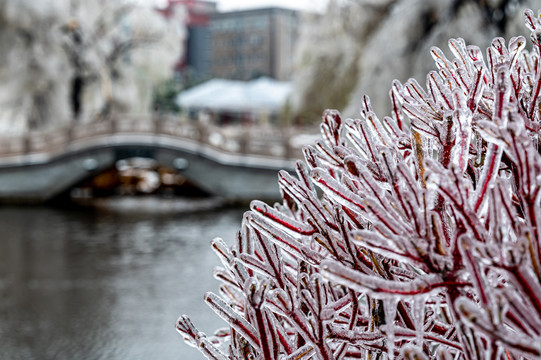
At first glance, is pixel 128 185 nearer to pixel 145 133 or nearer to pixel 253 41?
pixel 145 133

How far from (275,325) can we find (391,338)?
0.26 m

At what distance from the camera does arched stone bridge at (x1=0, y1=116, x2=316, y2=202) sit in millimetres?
17344

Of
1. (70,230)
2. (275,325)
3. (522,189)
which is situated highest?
(522,189)

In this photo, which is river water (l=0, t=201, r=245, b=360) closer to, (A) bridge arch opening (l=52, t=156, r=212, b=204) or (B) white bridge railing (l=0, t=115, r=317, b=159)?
(B) white bridge railing (l=0, t=115, r=317, b=159)

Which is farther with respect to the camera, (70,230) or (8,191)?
(8,191)

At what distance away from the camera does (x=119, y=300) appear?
9.08 metres

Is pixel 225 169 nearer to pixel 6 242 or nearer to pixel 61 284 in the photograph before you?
pixel 6 242

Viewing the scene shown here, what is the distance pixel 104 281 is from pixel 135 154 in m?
8.36

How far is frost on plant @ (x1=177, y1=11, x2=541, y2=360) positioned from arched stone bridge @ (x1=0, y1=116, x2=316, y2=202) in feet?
51.3

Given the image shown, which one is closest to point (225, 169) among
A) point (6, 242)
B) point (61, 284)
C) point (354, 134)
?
point (6, 242)

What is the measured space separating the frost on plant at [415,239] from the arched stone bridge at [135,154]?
15.6 meters

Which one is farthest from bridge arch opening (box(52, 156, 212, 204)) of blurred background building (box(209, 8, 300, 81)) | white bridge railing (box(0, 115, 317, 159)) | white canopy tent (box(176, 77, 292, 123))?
blurred background building (box(209, 8, 300, 81))

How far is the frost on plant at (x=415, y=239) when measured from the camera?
925 millimetres

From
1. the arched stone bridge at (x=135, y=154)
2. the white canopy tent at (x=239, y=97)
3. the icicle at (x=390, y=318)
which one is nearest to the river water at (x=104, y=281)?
the arched stone bridge at (x=135, y=154)
